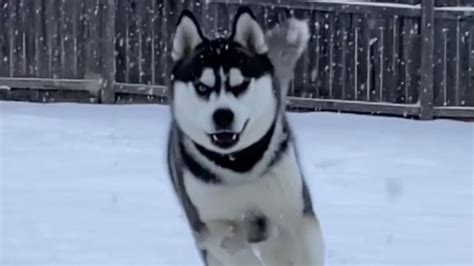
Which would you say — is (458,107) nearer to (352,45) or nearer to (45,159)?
(352,45)

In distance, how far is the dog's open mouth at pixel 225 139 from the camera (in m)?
5.29

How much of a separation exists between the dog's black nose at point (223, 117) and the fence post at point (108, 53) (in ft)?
25.7

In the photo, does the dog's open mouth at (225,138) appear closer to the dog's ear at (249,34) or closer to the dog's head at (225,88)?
the dog's head at (225,88)

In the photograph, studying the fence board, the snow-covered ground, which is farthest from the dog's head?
the fence board

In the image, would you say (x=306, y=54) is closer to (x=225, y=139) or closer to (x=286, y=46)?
(x=286, y=46)

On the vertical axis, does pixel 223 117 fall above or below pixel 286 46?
below

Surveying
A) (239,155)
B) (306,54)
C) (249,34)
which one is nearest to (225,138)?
(239,155)

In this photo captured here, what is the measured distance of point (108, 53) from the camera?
13.0 metres

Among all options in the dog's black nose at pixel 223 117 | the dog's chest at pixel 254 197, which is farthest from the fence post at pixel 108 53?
the dog's black nose at pixel 223 117

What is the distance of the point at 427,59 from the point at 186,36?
7085mm

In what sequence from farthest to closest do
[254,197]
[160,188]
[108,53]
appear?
1. [108,53]
2. [160,188]
3. [254,197]

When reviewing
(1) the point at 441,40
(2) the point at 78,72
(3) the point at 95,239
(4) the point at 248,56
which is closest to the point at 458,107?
(1) the point at 441,40

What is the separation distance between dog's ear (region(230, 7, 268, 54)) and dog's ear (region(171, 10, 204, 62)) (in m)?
0.15

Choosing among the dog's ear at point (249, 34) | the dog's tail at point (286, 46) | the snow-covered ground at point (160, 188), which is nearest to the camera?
the dog's ear at point (249, 34)
